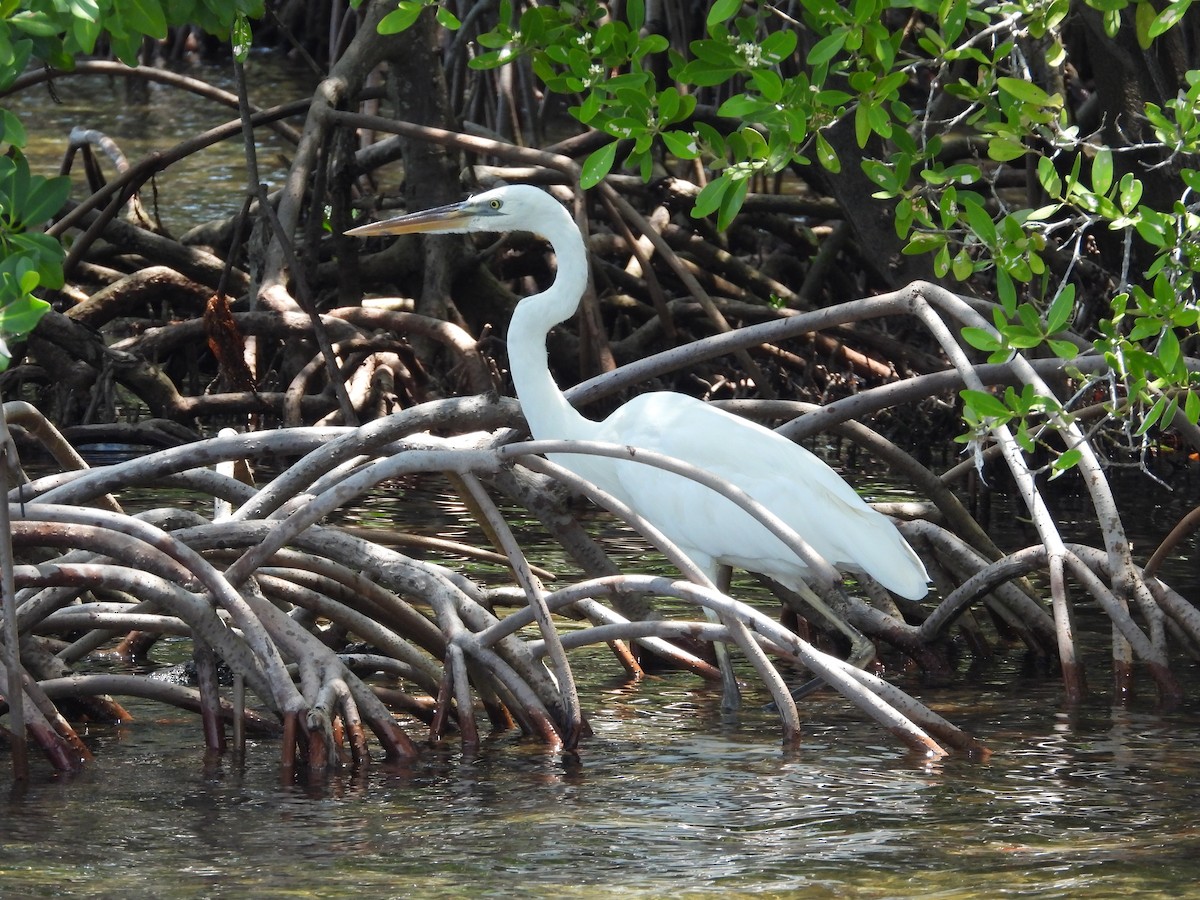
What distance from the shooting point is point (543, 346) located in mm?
5777

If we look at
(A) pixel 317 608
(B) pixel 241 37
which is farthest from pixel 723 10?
(B) pixel 241 37

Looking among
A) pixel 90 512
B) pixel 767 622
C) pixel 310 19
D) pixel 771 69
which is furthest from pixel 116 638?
pixel 310 19

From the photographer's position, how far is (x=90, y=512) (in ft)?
14.4

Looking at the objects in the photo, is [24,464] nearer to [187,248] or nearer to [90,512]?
[187,248]

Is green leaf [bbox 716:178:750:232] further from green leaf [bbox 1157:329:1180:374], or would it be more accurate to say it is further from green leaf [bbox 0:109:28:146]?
green leaf [bbox 0:109:28:146]

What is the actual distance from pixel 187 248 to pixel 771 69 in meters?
6.16

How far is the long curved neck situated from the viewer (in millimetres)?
5738

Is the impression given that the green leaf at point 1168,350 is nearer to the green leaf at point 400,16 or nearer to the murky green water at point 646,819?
the murky green water at point 646,819

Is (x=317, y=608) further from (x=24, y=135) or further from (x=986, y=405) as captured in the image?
(x=986, y=405)

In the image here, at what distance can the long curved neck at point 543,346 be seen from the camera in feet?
18.8

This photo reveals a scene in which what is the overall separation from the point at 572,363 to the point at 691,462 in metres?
3.79

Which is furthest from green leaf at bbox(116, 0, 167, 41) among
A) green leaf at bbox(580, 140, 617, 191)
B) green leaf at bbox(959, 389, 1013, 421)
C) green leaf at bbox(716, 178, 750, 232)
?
green leaf at bbox(959, 389, 1013, 421)

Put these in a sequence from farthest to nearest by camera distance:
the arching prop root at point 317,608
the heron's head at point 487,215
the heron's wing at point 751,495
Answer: the heron's head at point 487,215 < the heron's wing at point 751,495 < the arching prop root at point 317,608

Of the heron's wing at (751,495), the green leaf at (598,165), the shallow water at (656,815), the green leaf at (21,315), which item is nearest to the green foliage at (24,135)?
the green leaf at (21,315)
